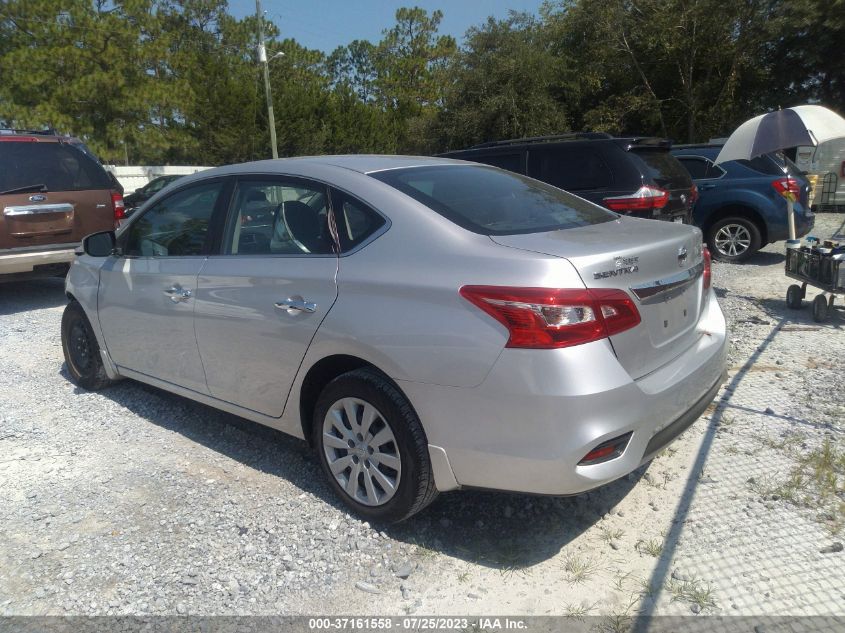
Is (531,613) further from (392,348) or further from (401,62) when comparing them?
(401,62)

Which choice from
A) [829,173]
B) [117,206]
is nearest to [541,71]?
[829,173]

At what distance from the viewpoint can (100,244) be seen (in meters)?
4.53

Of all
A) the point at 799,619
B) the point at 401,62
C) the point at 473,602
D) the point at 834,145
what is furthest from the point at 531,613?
the point at 401,62

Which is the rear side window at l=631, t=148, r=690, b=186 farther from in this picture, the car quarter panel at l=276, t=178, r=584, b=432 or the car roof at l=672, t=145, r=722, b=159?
the car quarter panel at l=276, t=178, r=584, b=432

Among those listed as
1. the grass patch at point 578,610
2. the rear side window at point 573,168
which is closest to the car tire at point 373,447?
the grass patch at point 578,610

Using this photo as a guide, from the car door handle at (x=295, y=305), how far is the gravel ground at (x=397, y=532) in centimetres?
98

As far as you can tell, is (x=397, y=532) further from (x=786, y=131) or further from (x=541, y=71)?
(x=541, y=71)

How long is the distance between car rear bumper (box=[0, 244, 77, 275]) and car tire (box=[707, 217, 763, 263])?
8.36m

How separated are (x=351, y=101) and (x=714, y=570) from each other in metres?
36.8

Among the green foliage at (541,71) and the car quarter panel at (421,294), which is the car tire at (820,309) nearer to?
the car quarter panel at (421,294)

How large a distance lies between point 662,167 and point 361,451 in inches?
228

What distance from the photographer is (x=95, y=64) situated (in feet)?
70.7

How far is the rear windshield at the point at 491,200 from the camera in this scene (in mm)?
3047

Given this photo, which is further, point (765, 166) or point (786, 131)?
point (765, 166)
